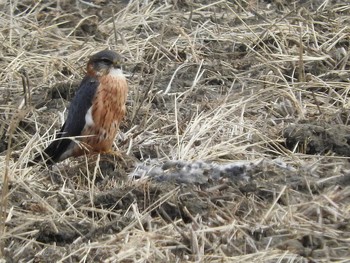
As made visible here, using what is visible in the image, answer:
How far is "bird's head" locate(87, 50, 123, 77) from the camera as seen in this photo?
290 inches

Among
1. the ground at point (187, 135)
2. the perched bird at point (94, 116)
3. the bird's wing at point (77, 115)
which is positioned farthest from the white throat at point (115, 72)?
the ground at point (187, 135)

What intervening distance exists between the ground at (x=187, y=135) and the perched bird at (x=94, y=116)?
16cm

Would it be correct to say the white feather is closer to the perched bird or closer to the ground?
the perched bird

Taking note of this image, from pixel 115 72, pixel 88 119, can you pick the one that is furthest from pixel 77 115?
pixel 115 72

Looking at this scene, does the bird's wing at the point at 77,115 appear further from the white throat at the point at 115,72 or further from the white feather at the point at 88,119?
the white throat at the point at 115,72

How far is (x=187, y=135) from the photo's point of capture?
709 cm

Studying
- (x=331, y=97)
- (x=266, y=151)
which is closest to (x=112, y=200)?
(x=266, y=151)

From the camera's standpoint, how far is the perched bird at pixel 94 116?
711cm

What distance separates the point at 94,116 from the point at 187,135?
28.4 inches

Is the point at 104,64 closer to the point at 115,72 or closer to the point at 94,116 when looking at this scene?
the point at 115,72

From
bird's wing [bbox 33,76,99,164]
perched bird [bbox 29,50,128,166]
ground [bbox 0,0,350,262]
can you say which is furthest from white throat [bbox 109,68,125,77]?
ground [bbox 0,0,350,262]

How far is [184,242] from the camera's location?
5.24 metres

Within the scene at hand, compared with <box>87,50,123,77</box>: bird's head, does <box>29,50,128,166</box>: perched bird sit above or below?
below

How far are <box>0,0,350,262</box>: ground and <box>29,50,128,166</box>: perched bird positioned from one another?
6.5 inches
